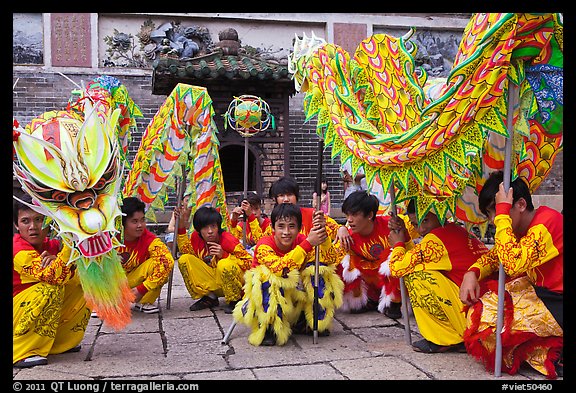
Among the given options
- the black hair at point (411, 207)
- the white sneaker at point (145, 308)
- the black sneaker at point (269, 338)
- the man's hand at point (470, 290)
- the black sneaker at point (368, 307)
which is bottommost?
the white sneaker at point (145, 308)

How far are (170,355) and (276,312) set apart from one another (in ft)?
2.49

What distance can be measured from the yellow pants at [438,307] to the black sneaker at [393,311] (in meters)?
1.09

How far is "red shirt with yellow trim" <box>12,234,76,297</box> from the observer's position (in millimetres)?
3434

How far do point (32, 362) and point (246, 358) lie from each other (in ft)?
4.26

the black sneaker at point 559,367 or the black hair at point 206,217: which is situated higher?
the black hair at point 206,217

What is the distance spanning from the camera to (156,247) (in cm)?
484

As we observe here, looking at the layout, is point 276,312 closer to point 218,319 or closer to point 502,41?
point 218,319

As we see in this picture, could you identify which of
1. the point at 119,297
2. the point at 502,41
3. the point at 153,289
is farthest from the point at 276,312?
the point at 502,41

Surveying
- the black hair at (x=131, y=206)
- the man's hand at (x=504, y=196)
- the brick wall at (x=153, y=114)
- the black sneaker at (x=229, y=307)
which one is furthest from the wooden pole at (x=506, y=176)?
the brick wall at (x=153, y=114)

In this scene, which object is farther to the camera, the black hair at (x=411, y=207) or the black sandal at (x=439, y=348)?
the black hair at (x=411, y=207)

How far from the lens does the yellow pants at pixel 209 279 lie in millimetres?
4992

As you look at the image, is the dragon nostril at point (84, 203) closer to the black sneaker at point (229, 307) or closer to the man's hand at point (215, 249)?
the man's hand at point (215, 249)

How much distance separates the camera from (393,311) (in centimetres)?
472

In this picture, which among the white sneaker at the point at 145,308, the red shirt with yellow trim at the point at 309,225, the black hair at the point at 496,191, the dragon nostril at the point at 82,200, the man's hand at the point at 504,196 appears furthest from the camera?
the white sneaker at the point at 145,308
